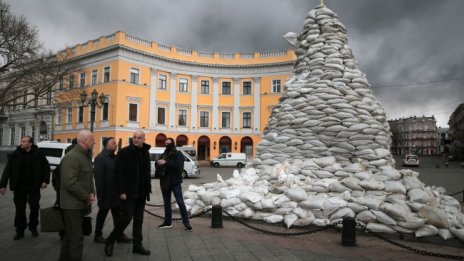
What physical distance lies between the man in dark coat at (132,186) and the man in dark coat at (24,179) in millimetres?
1909

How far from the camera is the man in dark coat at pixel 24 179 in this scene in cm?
566

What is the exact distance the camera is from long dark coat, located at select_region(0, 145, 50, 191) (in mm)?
5674

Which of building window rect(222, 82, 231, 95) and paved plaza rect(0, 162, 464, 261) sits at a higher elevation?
building window rect(222, 82, 231, 95)

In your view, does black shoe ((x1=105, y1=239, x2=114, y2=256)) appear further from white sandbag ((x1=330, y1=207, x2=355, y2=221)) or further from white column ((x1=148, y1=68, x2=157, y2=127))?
white column ((x1=148, y1=68, x2=157, y2=127))

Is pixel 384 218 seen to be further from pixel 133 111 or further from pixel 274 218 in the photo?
pixel 133 111

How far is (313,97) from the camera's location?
8.92 meters

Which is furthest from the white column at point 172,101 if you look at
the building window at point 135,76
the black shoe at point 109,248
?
the black shoe at point 109,248

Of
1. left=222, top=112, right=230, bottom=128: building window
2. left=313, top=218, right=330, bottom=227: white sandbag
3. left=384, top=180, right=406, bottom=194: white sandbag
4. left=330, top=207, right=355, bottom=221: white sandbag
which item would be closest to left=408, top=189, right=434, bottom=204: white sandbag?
left=384, top=180, right=406, bottom=194: white sandbag

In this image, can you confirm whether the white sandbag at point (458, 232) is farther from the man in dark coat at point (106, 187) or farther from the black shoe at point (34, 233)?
the black shoe at point (34, 233)

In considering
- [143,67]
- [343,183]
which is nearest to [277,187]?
[343,183]

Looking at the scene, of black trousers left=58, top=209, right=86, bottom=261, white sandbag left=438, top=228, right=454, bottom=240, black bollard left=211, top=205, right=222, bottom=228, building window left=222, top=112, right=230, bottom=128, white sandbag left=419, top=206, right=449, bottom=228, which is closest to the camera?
black trousers left=58, top=209, right=86, bottom=261

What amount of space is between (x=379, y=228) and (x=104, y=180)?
14.8 feet

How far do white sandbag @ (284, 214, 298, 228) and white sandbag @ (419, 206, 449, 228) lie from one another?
210 centimetres

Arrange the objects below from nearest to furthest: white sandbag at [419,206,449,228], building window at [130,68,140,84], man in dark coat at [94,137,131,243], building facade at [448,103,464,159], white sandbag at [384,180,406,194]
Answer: man in dark coat at [94,137,131,243] → white sandbag at [419,206,449,228] → white sandbag at [384,180,406,194] → building window at [130,68,140,84] → building facade at [448,103,464,159]
